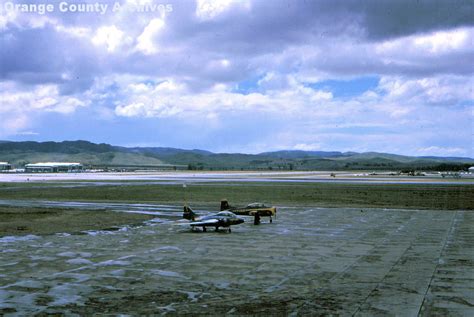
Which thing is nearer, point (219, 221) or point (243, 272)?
point (243, 272)

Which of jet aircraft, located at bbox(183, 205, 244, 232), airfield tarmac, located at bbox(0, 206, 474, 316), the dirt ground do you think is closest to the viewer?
airfield tarmac, located at bbox(0, 206, 474, 316)

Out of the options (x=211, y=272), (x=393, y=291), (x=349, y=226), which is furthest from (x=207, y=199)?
(x=393, y=291)

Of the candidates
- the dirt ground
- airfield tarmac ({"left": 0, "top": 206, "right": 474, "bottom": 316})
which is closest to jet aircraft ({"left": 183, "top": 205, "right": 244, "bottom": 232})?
Result: airfield tarmac ({"left": 0, "top": 206, "right": 474, "bottom": 316})

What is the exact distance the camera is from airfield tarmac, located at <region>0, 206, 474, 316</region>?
17.3 m

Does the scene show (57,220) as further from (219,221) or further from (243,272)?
(243,272)

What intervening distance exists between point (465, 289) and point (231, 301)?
9308mm

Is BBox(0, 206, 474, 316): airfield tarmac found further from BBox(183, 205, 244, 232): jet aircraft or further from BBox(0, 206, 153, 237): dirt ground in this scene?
BBox(0, 206, 153, 237): dirt ground

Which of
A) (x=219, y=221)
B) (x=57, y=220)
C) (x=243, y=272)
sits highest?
(x=219, y=221)

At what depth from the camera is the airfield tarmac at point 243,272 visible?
17344mm

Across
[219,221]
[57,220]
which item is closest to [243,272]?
[219,221]

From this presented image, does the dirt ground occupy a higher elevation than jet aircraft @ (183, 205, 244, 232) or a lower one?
lower

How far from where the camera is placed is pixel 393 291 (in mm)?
19250

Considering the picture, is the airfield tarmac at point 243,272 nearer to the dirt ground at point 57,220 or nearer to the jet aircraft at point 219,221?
the jet aircraft at point 219,221

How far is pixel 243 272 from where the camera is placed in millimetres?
23000
